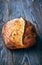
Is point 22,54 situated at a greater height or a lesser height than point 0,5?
lesser

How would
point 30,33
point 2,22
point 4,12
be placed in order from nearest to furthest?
point 30,33 < point 2,22 < point 4,12

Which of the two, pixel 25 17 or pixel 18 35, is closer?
pixel 18 35

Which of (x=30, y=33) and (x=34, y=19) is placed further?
(x=34, y=19)

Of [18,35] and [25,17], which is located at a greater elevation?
[25,17]

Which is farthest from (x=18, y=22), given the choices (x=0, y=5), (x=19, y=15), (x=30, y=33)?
(x=0, y=5)

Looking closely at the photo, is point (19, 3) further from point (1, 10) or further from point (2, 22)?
point (2, 22)
